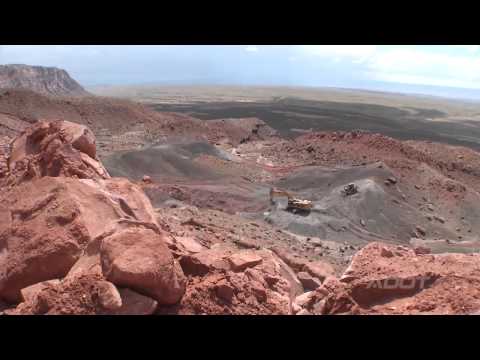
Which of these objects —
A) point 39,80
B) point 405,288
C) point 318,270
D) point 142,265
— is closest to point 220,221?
point 318,270

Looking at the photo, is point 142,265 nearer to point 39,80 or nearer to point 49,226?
point 49,226

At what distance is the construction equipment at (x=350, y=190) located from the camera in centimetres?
2364

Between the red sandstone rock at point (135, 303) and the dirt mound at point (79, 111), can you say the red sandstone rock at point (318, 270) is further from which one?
the dirt mound at point (79, 111)

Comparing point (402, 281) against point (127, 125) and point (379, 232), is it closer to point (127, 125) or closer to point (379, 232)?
point (379, 232)

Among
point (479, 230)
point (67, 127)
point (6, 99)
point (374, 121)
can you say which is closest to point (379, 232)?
point (479, 230)

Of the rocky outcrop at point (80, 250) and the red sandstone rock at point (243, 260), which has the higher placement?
the rocky outcrop at point (80, 250)

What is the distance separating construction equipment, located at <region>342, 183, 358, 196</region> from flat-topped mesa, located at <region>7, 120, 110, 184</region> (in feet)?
50.4

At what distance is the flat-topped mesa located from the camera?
32.2 feet

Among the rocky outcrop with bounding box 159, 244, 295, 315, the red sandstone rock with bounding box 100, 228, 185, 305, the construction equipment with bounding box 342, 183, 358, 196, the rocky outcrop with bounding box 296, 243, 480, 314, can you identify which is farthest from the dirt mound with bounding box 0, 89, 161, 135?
the rocky outcrop with bounding box 296, 243, 480, 314

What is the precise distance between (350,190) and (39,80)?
8342 cm

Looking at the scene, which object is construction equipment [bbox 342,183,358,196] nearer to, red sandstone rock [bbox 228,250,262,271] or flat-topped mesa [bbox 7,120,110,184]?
flat-topped mesa [bbox 7,120,110,184]

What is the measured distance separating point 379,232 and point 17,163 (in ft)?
Result: 53.5

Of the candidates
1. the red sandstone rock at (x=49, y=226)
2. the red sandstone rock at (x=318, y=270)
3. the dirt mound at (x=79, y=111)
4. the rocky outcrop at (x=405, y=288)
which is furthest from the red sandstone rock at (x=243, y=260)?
the dirt mound at (x=79, y=111)

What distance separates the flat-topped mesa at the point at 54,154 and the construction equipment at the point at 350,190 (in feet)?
50.4
